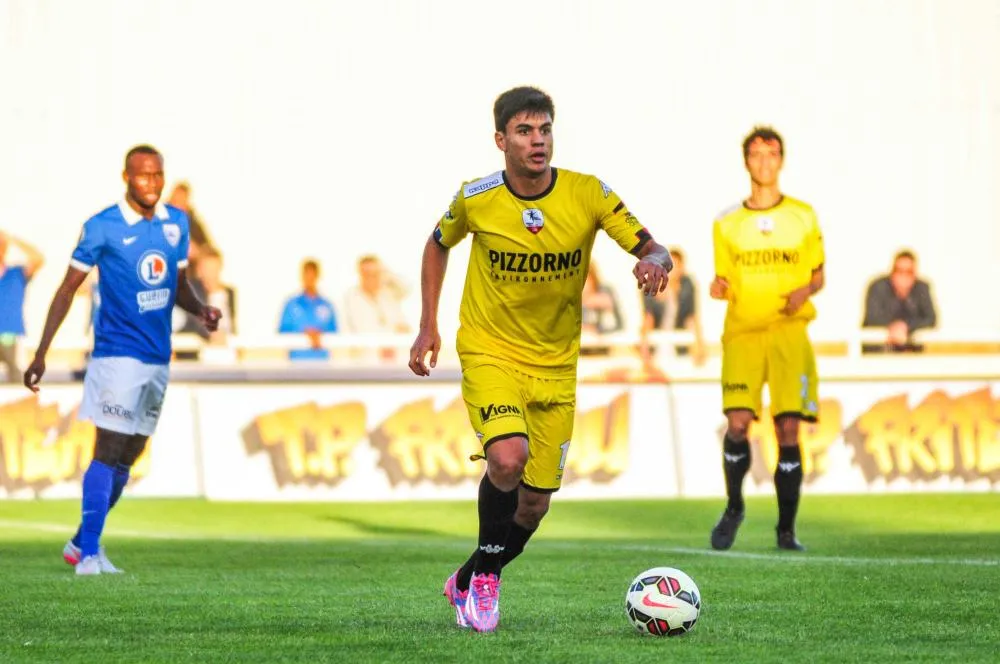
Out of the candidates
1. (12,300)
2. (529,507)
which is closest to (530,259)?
(529,507)

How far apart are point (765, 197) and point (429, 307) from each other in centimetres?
463

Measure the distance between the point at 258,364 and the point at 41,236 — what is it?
343 inches

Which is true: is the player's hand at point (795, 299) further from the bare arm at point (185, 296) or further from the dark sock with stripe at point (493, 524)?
the dark sock with stripe at point (493, 524)

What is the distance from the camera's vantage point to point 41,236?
83.1 feet

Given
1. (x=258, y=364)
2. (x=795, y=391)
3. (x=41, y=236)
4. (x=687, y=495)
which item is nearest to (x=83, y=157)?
(x=41, y=236)

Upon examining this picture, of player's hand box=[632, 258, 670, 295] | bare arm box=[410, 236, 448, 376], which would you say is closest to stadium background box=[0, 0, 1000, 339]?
bare arm box=[410, 236, 448, 376]

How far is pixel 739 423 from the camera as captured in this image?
12.2 meters

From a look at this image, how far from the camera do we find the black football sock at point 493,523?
7.85 meters

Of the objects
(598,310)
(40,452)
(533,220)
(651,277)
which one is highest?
(533,220)

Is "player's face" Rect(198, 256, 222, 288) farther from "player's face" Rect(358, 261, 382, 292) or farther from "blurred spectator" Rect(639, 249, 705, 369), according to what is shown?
"blurred spectator" Rect(639, 249, 705, 369)

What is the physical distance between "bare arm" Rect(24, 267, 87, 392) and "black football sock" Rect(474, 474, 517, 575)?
3453mm

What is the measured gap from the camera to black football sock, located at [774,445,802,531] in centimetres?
1213

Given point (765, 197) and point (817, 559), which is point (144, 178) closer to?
point (765, 197)

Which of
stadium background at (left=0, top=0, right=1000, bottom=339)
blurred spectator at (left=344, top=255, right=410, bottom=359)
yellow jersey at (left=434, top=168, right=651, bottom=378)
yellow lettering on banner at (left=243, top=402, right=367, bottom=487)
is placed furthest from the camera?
stadium background at (left=0, top=0, right=1000, bottom=339)
